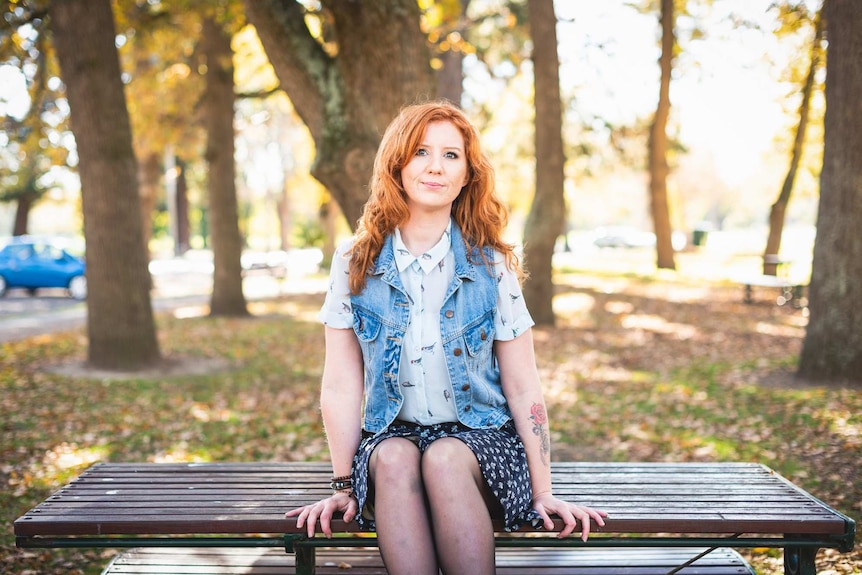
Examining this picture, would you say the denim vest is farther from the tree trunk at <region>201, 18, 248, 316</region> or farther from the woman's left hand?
the tree trunk at <region>201, 18, 248, 316</region>

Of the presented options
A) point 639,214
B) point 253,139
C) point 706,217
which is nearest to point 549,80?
point 253,139

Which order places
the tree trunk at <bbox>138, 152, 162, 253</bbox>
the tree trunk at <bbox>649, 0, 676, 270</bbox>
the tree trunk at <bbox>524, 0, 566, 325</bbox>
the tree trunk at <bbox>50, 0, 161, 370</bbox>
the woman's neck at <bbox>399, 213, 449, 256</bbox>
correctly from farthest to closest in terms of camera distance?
the tree trunk at <bbox>138, 152, 162, 253</bbox>
the tree trunk at <bbox>649, 0, 676, 270</bbox>
the tree trunk at <bbox>524, 0, 566, 325</bbox>
the tree trunk at <bbox>50, 0, 161, 370</bbox>
the woman's neck at <bbox>399, 213, 449, 256</bbox>

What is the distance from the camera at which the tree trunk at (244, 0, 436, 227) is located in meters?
5.49

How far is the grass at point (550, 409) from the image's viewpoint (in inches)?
211

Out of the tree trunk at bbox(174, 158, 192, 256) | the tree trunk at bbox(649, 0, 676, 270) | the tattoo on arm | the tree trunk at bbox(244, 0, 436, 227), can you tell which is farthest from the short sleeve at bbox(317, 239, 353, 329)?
the tree trunk at bbox(174, 158, 192, 256)

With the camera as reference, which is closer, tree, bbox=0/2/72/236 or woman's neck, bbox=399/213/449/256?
woman's neck, bbox=399/213/449/256

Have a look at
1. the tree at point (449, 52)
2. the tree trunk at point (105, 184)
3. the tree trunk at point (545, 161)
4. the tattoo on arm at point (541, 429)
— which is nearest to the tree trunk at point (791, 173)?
the tree trunk at point (545, 161)

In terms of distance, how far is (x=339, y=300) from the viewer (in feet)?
10.0

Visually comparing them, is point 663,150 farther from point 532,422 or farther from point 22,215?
point 22,215

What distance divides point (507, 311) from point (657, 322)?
11.2 metres

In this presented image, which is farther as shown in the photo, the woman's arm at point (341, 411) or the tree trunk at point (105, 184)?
the tree trunk at point (105, 184)

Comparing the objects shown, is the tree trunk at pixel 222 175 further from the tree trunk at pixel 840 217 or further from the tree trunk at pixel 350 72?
the tree trunk at pixel 840 217

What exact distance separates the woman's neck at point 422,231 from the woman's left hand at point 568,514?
108 centimetres

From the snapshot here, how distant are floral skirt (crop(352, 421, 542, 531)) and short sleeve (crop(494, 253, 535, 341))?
0.39m
